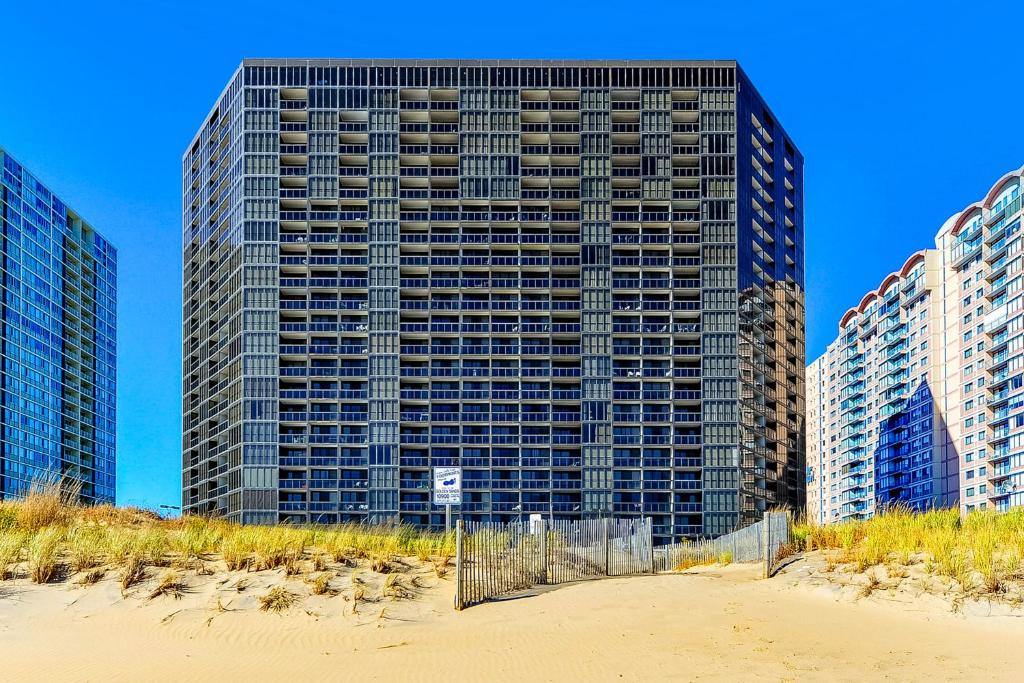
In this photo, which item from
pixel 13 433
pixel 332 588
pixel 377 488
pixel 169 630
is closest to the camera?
pixel 169 630

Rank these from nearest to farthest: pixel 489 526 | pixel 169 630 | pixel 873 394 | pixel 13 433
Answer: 1. pixel 169 630
2. pixel 489 526
3. pixel 13 433
4. pixel 873 394

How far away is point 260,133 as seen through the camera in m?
125

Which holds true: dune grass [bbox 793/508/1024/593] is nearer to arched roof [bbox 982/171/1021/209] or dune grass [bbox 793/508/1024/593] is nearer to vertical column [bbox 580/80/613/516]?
vertical column [bbox 580/80/613/516]

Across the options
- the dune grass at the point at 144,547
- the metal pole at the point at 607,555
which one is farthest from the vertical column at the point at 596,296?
the dune grass at the point at 144,547

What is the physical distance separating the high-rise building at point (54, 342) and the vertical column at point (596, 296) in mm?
63896

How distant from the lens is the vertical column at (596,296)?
390 ft

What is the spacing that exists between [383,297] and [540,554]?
9225cm

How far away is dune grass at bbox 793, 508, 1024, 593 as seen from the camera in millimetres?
24359

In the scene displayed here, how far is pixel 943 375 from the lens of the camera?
148m

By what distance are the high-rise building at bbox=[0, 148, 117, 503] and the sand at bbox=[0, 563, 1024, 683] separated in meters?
121

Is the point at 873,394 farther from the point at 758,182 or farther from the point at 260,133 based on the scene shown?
the point at 260,133

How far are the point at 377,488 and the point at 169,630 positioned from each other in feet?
311

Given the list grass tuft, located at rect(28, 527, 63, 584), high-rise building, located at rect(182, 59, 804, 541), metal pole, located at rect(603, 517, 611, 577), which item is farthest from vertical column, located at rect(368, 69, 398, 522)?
grass tuft, located at rect(28, 527, 63, 584)

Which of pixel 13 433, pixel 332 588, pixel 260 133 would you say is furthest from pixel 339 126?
pixel 332 588
